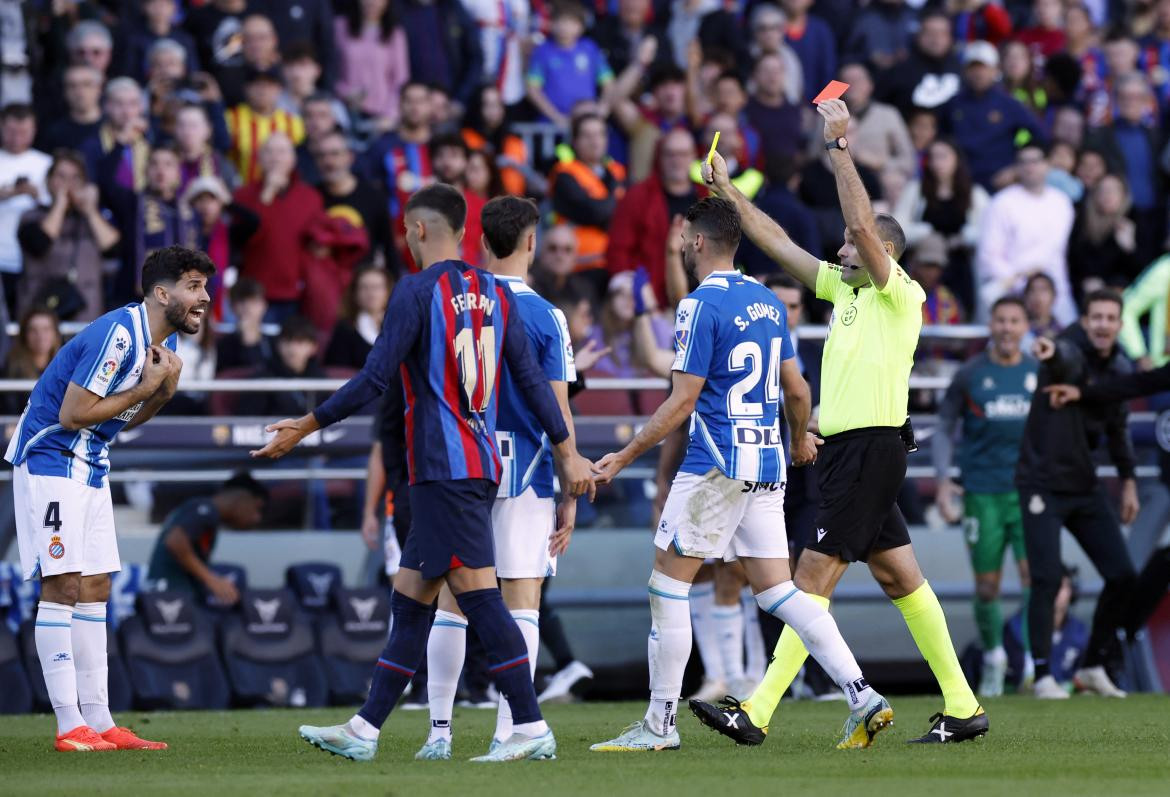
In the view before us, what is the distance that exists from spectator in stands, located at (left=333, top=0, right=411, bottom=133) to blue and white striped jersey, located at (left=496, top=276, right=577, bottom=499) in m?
9.44

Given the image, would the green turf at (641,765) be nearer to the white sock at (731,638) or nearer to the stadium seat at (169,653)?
the white sock at (731,638)

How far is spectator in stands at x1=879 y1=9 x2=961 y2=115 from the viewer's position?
722 inches

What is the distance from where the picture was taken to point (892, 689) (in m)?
13.9

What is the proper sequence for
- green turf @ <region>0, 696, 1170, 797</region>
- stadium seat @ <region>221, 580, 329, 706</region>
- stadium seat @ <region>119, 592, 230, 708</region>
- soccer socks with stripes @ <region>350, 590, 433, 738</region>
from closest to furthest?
green turf @ <region>0, 696, 1170, 797</region>, soccer socks with stripes @ <region>350, 590, 433, 738</region>, stadium seat @ <region>119, 592, 230, 708</region>, stadium seat @ <region>221, 580, 329, 706</region>

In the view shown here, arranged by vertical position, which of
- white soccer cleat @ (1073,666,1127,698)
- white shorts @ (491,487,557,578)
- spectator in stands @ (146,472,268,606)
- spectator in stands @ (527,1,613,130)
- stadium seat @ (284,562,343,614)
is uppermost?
spectator in stands @ (527,1,613,130)

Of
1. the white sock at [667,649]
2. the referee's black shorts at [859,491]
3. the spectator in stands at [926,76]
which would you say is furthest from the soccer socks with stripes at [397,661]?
the spectator in stands at [926,76]

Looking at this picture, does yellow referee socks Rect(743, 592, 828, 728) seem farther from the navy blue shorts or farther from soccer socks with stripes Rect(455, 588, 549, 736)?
the navy blue shorts

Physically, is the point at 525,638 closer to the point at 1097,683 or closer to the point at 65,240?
the point at 1097,683

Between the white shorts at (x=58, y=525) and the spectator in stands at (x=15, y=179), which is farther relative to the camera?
the spectator in stands at (x=15, y=179)

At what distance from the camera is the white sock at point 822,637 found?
8094 millimetres

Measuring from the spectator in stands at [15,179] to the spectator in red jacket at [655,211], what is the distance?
445 cm

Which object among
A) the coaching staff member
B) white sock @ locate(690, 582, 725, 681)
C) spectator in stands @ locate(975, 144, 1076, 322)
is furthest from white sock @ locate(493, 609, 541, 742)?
spectator in stands @ locate(975, 144, 1076, 322)

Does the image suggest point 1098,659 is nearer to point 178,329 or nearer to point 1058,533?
point 1058,533

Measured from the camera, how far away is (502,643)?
7.33 meters
